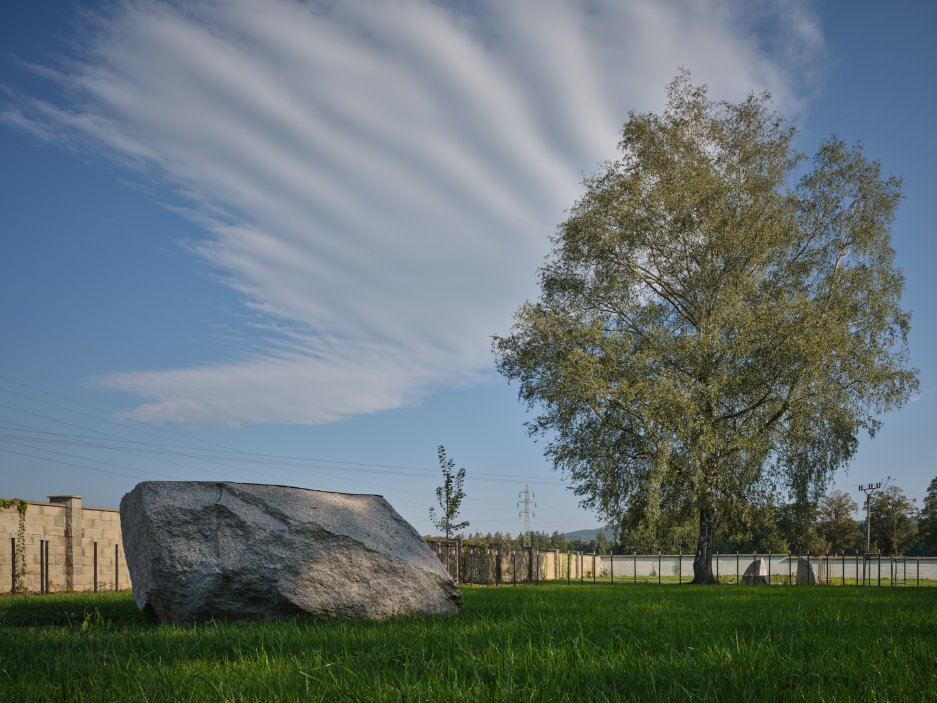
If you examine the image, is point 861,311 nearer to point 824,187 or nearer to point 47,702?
point 824,187

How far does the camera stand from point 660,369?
2211cm

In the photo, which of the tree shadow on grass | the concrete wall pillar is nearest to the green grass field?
the tree shadow on grass

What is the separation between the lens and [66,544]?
15.9 m

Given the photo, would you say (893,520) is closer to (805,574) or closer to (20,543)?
(805,574)

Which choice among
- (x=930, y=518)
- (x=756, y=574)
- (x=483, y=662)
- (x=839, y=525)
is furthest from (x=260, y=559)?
(x=839, y=525)

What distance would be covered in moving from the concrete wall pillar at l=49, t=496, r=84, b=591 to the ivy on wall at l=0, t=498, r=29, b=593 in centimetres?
104

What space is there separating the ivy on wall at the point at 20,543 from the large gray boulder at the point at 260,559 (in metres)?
9.70

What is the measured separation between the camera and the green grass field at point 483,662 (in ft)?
9.50

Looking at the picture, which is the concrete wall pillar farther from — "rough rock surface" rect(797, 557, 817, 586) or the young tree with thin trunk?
"rough rock surface" rect(797, 557, 817, 586)

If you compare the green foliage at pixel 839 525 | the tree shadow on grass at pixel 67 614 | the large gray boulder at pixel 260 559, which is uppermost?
the large gray boulder at pixel 260 559

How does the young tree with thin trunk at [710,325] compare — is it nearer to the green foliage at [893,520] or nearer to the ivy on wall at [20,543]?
the ivy on wall at [20,543]

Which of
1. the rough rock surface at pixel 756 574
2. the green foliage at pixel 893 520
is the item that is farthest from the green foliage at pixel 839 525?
the rough rock surface at pixel 756 574

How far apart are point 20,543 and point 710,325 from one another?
61.1 feet

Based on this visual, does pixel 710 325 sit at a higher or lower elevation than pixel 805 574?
higher
